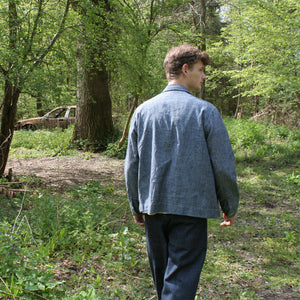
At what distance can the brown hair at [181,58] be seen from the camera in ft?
6.68

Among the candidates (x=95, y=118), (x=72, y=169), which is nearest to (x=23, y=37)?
(x=72, y=169)

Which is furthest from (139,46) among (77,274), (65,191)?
(77,274)

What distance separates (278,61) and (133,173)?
28.0 feet

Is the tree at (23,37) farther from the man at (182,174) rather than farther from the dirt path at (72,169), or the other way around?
the man at (182,174)

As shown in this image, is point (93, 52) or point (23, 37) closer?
point (23, 37)

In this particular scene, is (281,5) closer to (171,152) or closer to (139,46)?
(139,46)

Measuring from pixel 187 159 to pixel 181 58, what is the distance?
2.15 feet

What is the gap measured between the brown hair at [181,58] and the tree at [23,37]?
366 centimetres

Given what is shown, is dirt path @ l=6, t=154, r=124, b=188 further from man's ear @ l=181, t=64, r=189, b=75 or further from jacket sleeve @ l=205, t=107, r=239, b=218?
jacket sleeve @ l=205, t=107, r=239, b=218

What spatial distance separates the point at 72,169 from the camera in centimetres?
816

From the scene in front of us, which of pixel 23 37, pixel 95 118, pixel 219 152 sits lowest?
pixel 219 152

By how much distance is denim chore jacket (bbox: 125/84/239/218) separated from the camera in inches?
74.0

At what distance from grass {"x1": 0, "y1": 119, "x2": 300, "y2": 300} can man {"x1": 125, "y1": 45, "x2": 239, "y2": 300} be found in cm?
92

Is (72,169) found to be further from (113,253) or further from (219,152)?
(219,152)
